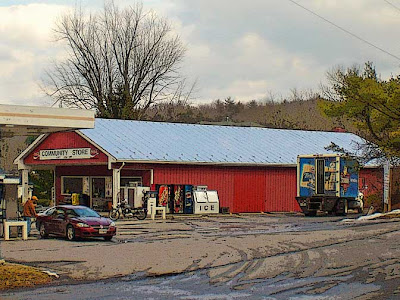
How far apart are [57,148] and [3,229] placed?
62.6 ft

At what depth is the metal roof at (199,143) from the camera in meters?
41.3

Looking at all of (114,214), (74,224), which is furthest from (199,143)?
(74,224)

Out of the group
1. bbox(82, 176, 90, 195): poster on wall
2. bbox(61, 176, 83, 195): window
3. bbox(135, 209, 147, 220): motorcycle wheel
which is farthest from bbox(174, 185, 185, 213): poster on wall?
bbox(61, 176, 83, 195): window

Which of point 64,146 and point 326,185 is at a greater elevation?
point 64,146

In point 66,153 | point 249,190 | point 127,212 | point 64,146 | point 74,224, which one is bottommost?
point 127,212

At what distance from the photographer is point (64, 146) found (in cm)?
4375

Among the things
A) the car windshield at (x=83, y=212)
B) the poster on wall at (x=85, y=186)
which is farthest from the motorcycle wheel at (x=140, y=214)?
the car windshield at (x=83, y=212)

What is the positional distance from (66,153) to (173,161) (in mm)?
6638

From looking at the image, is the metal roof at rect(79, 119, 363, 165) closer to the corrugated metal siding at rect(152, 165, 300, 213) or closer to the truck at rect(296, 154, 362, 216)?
the corrugated metal siding at rect(152, 165, 300, 213)

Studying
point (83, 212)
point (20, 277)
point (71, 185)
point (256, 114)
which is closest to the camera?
point (20, 277)

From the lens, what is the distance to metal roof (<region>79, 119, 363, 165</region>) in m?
41.3

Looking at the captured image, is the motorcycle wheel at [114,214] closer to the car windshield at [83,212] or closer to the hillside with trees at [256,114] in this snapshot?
the car windshield at [83,212]

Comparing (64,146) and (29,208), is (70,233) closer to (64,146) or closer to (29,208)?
(29,208)

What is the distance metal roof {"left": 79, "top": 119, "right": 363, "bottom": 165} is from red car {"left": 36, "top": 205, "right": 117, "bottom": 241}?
1186 cm
